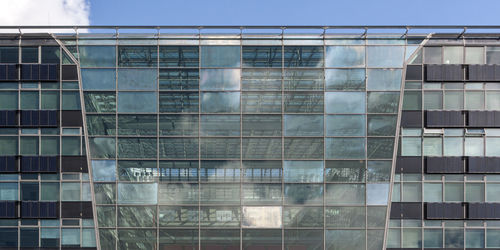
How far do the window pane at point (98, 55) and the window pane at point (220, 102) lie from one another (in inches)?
247

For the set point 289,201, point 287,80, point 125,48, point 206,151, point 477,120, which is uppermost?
point 125,48

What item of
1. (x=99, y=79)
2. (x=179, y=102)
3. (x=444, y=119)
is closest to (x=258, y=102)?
(x=179, y=102)

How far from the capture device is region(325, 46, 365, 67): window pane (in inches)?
822

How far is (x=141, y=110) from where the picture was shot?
20719 mm

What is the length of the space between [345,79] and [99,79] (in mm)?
15595

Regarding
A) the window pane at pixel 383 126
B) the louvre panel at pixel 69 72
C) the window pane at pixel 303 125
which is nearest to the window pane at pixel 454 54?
the window pane at pixel 383 126

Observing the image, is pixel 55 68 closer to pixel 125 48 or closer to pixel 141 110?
pixel 125 48

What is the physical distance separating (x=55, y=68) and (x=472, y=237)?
2812 cm

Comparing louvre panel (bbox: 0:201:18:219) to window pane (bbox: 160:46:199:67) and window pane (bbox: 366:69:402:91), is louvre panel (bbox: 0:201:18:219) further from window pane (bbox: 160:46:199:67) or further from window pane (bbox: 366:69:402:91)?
window pane (bbox: 366:69:402:91)

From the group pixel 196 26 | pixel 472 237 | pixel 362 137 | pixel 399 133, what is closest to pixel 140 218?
pixel 196 26

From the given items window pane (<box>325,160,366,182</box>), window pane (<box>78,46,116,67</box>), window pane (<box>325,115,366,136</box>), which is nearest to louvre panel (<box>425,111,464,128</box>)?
window pane (<box>325,115,366,136</box>)

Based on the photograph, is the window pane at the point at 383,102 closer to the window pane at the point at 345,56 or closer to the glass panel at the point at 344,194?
the window pane at the point at 345,56

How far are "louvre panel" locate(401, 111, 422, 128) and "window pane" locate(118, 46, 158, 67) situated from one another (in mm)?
16036

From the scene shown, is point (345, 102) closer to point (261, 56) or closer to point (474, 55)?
point (261, 56)
